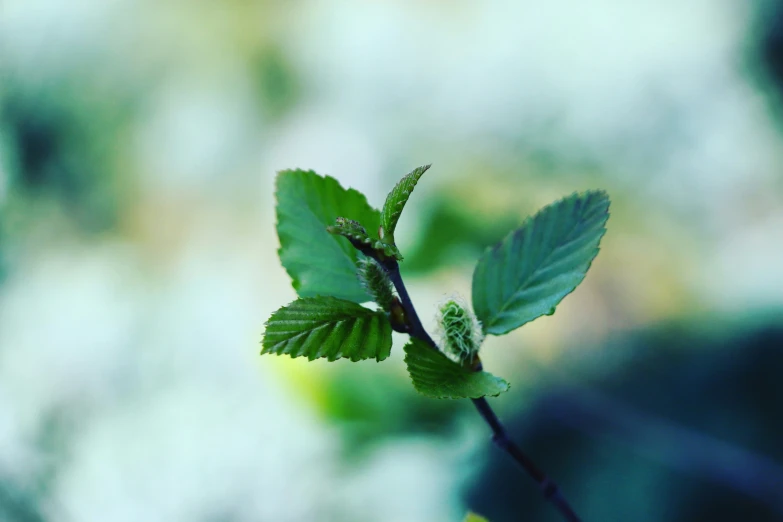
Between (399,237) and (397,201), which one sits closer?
A: (397,201)

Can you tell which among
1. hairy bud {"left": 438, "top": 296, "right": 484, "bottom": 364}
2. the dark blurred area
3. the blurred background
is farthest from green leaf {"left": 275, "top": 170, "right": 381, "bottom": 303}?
the dark blurred area

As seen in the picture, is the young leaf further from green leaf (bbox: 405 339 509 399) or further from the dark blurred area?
the dark blurred area

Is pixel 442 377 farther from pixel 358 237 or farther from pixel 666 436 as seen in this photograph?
A: pixel 666 436

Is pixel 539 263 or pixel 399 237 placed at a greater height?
pixel 399 237

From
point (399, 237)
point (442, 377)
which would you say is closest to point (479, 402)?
point (442, 377)

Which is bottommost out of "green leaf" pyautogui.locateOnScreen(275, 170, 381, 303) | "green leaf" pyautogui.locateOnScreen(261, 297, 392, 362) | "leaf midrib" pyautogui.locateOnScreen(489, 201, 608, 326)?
"leaf midrib" pyautogui.locateOnScreen(489, 201, 608, 326)

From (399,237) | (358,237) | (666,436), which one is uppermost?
(399,237)
